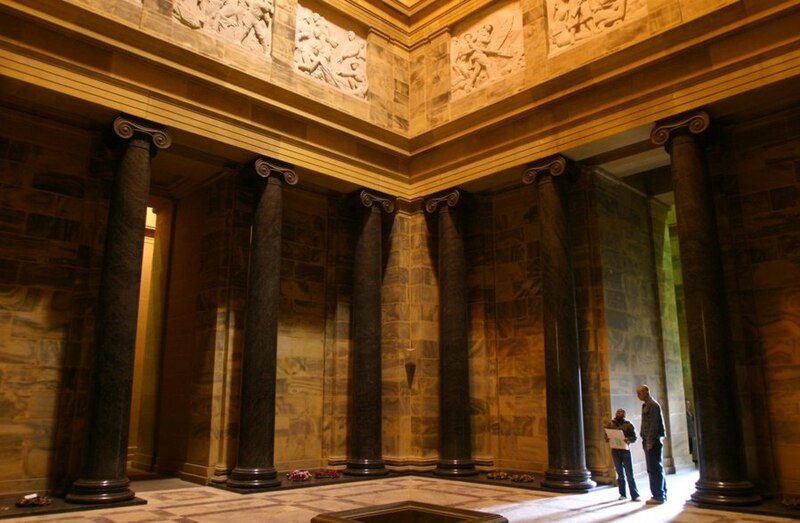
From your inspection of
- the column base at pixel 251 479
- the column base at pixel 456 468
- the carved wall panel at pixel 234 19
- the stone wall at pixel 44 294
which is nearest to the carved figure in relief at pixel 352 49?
the carved wall panel at pixel 234 19

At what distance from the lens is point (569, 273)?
36.0ft

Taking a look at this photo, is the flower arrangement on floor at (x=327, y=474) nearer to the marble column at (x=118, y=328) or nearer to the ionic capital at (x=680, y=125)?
the marble column at (x=118, y=328)

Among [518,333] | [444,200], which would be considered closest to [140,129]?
[444,200]

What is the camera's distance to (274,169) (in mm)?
11180

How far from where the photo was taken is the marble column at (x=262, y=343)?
1013 centimetres

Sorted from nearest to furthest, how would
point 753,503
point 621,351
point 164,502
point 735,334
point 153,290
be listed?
point 753,503 < point 164,502 < point 735,334 < point 621,351 < point 153,290

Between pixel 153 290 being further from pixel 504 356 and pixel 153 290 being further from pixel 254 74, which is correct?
pixel 504 356

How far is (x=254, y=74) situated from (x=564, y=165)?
19.3 ft

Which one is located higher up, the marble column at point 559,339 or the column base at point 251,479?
the marble column at point 559,339

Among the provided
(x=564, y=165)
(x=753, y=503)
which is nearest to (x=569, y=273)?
(x=564, y=165)

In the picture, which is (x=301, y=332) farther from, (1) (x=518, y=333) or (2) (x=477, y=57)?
(2) (x=477, y=57)

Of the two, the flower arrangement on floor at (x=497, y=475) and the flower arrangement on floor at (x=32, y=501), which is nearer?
the flower arrangement on floor at (x=32, y=501)

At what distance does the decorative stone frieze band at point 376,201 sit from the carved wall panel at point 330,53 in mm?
2256

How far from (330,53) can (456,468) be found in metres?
8.87
